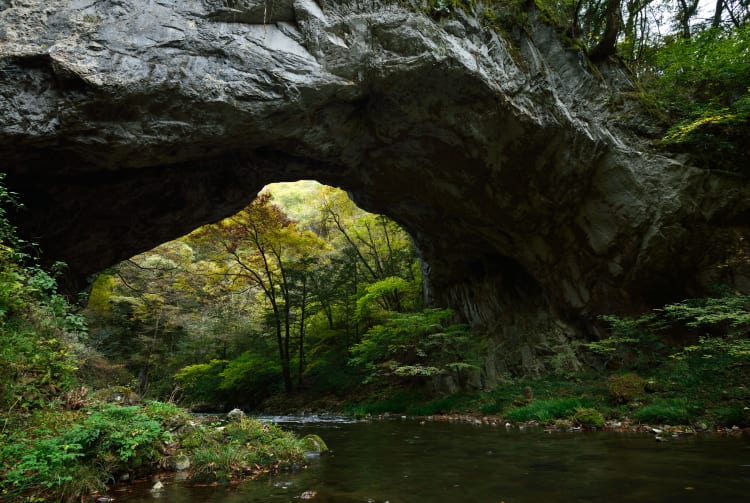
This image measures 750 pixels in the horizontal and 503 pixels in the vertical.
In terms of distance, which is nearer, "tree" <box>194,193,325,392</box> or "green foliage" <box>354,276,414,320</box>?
"green foliage" <box>354,276,414,320</box>

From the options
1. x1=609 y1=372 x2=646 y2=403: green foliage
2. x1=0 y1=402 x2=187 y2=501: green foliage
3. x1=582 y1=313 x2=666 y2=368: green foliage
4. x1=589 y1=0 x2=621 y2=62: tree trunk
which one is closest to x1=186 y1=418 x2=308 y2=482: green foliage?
x1=0 y1=402 x2=187 y2=501: green foliage

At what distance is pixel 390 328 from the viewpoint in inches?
495

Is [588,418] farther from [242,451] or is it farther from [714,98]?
[714,98]

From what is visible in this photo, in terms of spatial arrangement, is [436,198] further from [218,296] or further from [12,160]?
[218,296]

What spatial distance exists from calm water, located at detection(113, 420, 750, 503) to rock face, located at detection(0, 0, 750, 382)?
20.4 feet

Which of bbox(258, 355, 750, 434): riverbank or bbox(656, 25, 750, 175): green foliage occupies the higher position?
bbox(656, 25, 750, 175): green foliage

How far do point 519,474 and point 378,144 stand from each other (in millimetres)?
8282

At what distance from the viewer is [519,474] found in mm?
4258

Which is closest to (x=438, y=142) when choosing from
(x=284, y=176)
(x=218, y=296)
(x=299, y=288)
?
(x=284, y=176)

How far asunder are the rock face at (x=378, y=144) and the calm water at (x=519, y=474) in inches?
244

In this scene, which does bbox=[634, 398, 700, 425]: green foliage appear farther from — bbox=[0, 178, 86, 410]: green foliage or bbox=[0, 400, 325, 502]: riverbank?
bbox=[0, 178, 86, 410]: green foliage

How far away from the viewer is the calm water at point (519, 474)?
3514 mm

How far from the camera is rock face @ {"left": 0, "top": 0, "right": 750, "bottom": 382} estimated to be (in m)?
7.04

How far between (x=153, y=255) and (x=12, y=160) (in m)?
13.2
